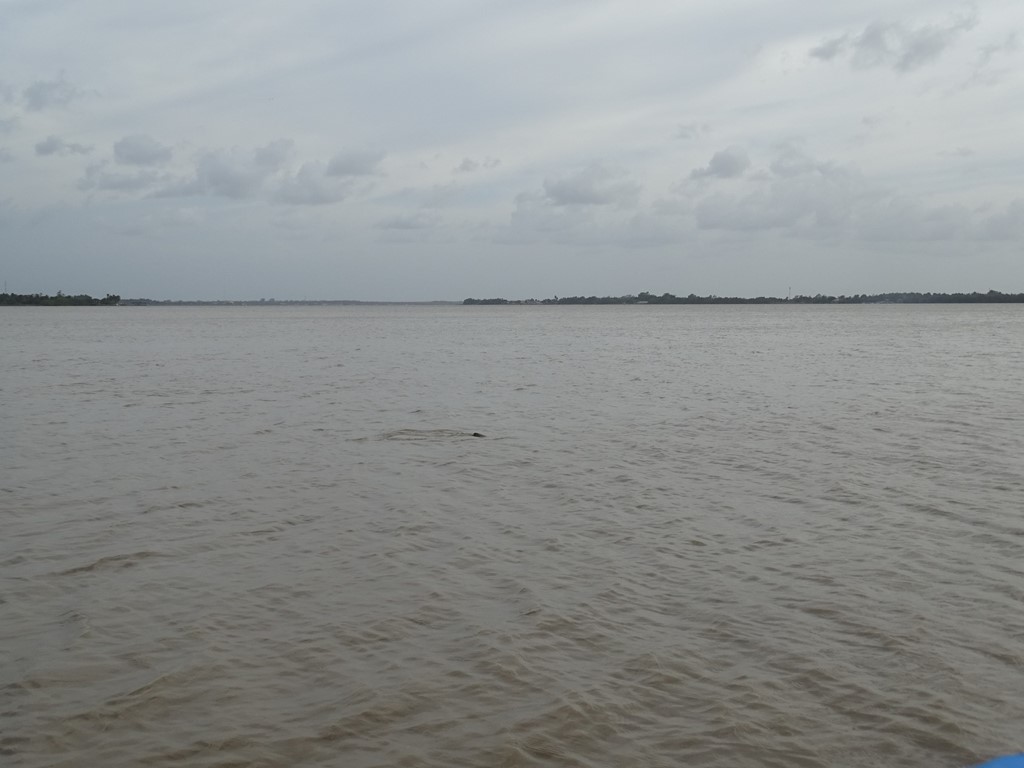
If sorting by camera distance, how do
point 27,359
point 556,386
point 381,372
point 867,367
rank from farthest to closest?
point 27,359
point 867,367
point 381,372
point 556,386

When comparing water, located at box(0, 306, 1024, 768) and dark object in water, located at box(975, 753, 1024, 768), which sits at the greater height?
dark object in water, located at box(975, 753, 1024, 768)

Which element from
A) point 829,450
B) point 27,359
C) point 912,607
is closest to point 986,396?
point 829,450

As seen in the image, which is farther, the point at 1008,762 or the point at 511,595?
the point at 511,595

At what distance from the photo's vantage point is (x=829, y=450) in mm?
17156

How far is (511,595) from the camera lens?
348 inches

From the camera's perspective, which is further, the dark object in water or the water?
the water

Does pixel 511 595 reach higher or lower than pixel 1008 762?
lower

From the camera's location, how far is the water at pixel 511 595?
20.0 ft

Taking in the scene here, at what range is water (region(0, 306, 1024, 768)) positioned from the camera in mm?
6086

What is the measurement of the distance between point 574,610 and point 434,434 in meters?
11.4

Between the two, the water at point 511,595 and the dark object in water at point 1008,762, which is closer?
the dark object in water at point 1008,762

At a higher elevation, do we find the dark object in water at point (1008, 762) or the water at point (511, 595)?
the dark object in water at point (1008, 762)

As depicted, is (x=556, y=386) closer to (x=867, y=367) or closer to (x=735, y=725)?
Answer: (x=867, y=367)

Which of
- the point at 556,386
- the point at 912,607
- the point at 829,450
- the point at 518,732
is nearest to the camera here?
the point at 518,732
